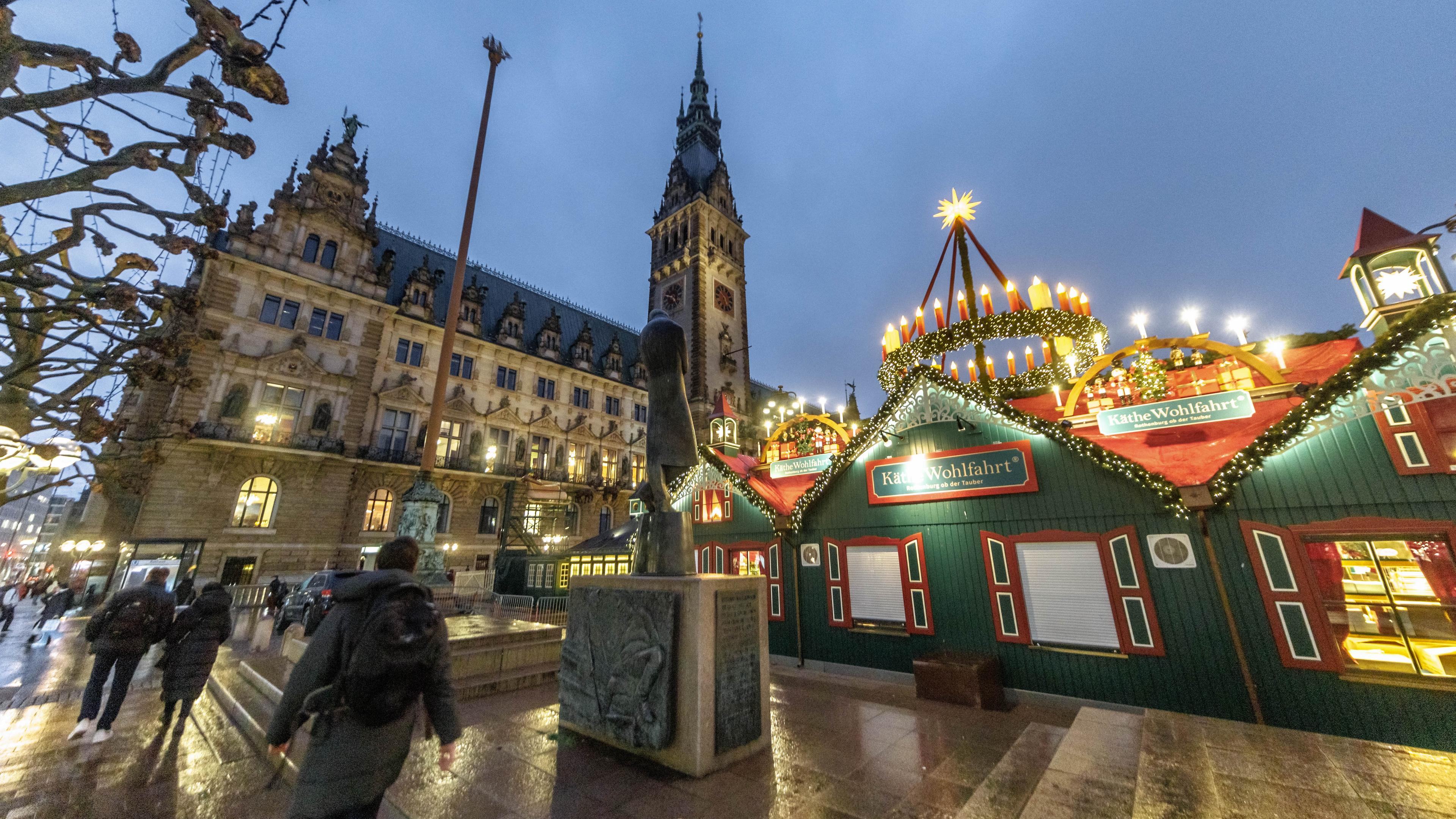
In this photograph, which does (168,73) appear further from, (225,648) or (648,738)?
(225,648)

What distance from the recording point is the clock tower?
123 ft

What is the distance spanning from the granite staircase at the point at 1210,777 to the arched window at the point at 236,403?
30276 mm

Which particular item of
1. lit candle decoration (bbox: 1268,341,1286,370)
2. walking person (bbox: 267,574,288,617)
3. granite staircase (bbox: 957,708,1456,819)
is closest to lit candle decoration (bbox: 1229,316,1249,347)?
lit candle decoration (bbox: 1268,341,1286,370)

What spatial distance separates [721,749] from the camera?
176 inches

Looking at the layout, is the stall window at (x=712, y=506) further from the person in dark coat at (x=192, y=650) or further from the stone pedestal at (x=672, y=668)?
the person in dark coat at (x=192, y=650)

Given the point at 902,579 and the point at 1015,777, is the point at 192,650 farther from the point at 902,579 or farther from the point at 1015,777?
the point at 902,579

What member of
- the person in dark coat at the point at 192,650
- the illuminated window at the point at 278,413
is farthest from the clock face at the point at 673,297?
the person in dark coat at the point at 192,650

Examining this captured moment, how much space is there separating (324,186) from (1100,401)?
119 feet

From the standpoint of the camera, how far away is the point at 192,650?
562 centimetres

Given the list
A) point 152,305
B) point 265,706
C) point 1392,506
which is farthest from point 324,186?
point 1392,506

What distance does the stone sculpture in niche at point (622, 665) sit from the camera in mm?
4391

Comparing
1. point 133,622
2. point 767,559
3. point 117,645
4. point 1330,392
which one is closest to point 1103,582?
point 1330,392

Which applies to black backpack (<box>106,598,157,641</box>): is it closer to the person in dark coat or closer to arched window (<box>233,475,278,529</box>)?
the person in dark coat

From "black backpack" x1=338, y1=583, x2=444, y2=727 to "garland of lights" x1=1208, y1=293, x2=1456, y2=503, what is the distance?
32.0ft
